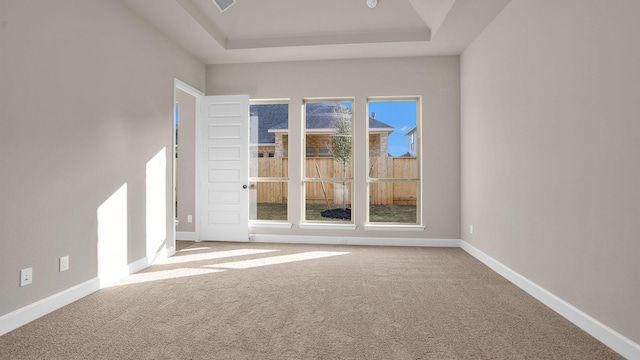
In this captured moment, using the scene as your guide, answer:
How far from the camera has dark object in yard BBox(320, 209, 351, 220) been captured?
17.7 ft

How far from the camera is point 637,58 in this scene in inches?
76.4

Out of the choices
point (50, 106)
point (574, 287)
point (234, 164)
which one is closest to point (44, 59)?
point (50, 106)

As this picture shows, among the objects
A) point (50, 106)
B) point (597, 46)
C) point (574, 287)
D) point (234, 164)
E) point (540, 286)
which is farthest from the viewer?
point (234, 164)

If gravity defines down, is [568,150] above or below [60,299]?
above

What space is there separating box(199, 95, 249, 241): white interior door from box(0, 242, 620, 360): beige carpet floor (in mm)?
1447

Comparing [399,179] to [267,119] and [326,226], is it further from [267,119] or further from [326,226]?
[267,119]

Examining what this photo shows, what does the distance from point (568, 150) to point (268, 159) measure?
4.02 metres

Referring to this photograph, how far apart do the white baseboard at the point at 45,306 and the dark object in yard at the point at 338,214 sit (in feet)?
10.4

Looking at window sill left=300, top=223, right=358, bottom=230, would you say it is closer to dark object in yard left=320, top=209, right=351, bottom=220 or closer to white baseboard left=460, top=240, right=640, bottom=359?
dark object in yard left=320, top=209, right=351, bottom=220

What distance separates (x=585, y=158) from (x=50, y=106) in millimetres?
3969

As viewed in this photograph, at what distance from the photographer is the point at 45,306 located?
104 inches

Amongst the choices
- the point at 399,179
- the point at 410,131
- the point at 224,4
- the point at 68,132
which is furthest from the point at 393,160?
the point at 68,132

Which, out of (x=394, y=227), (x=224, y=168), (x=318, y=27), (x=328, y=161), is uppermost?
(x=318, y=27)

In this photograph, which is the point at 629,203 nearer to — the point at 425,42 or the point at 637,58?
the point at 637,58
